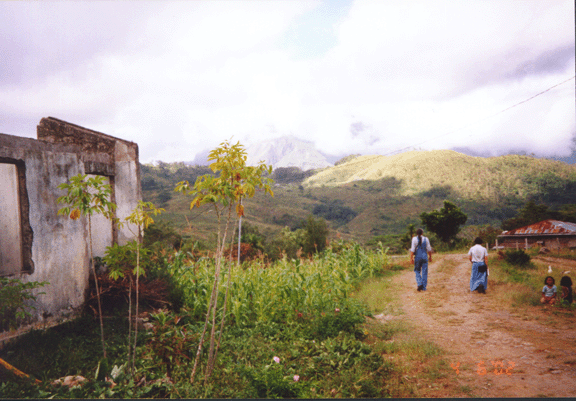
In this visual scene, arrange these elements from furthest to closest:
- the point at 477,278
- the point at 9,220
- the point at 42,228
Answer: the point at 477,278 < the point at 42,228 < the point at 9,220

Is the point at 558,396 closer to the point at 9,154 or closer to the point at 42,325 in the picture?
the point at 42,325

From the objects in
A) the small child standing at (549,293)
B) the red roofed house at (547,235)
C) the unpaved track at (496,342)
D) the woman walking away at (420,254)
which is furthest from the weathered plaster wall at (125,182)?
the red roofed house at (547,235)

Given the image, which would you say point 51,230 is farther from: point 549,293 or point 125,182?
point 549,293

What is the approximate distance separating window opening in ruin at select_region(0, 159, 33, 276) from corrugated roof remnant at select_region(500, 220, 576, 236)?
12.1 metres

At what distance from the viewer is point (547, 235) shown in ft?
32.1

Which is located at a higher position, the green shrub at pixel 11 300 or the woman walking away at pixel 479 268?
the green shrub at pixel 11 300

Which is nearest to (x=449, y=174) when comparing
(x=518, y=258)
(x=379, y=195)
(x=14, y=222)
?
(x=379, y=195)

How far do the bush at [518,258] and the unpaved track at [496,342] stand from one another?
2.23m

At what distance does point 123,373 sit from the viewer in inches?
120

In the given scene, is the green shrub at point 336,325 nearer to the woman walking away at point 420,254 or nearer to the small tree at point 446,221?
the woman walking away at point 420,254

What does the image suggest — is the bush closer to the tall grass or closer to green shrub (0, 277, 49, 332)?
the tall grass

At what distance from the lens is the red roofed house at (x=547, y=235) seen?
29.6ft

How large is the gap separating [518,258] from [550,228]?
7.62 ft

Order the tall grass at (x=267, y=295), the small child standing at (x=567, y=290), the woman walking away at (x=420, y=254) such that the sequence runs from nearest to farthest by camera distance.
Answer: the tall grass at (x=267, y=295) → the small child standing at (x=567, y=290) → the woman walking away at (x=420, y=254)
